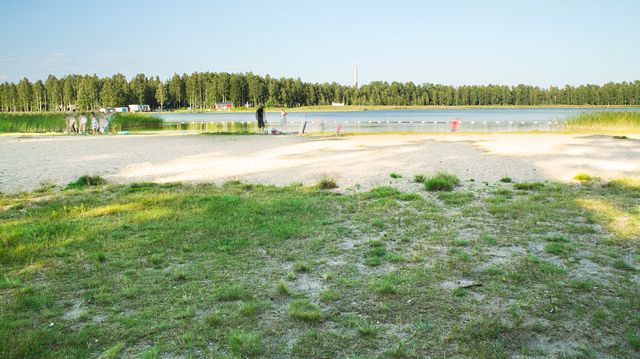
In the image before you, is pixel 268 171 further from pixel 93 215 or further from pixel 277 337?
pixel 277 337

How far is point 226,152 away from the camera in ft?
74.0

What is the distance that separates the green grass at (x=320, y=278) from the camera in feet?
13.8

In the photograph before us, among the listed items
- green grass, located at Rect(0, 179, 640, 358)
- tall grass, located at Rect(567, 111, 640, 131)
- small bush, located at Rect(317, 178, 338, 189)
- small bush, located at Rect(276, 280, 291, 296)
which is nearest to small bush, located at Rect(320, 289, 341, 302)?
green grass, located at Rect(0, 179, 640, 358)

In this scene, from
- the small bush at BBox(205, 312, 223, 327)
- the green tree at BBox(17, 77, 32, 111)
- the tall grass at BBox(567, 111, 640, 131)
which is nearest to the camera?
the small bush at BBox(205, 312, 223, 327)

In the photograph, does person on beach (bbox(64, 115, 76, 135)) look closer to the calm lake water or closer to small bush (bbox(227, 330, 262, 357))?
the calm lake water

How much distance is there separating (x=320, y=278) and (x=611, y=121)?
4264 centimetres

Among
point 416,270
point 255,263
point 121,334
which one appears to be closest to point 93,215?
point 255,263

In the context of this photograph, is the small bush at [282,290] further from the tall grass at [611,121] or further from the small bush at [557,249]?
the tall grass at [611,121]

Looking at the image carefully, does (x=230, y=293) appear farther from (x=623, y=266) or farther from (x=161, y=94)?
(x=161, y=94)

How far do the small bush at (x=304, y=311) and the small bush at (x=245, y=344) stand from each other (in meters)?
0.53

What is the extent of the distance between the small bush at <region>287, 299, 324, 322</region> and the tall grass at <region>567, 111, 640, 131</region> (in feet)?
137

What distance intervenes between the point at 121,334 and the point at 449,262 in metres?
3.80

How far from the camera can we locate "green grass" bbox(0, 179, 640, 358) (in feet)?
13.8

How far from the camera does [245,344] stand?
4.07 meters
